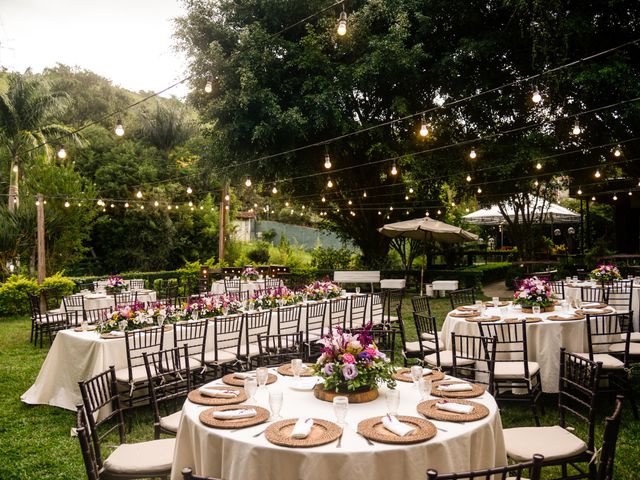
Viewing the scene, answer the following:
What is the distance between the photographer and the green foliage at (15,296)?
13.0 metres

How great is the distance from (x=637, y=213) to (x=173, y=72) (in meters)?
17.4

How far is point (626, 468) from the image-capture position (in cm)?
390

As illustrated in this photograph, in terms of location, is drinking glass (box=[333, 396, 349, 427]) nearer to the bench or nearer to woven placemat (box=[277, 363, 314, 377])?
woven placemat (box=[277, 363, 314, 377])

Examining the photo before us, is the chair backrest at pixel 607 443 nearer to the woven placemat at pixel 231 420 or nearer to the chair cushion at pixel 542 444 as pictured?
the chair cushion at pixel 542 444

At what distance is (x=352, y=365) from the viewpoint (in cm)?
302

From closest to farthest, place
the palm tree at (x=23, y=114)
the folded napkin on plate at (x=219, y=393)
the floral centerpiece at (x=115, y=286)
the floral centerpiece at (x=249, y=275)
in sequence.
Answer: the folded napkin on plate at (x=219, y=393)
the floral centerpiece at (x=115, y=286)
the floral centerpiece at (x=249, y=275)
the palm tree at (x=23, y=114)

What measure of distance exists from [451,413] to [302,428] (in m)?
0.84

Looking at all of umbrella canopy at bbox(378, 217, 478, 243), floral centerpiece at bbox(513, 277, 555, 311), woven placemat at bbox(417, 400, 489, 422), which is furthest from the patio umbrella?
woven placemat at bbox(417, 400, 489, 422)

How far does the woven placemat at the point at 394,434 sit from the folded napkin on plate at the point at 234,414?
0.62m

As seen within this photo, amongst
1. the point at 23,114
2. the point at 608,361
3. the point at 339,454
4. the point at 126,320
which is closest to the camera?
the point at 339,454

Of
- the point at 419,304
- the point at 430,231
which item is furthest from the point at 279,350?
the point at 430,231

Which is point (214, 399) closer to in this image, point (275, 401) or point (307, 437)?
point (275, 401)

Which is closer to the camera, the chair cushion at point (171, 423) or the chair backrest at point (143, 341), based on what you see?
the chair cushion at point (171, 423)

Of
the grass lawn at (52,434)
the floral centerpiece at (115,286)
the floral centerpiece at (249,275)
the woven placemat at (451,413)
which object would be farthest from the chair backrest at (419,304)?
the floral centerpiece at (115,286)
